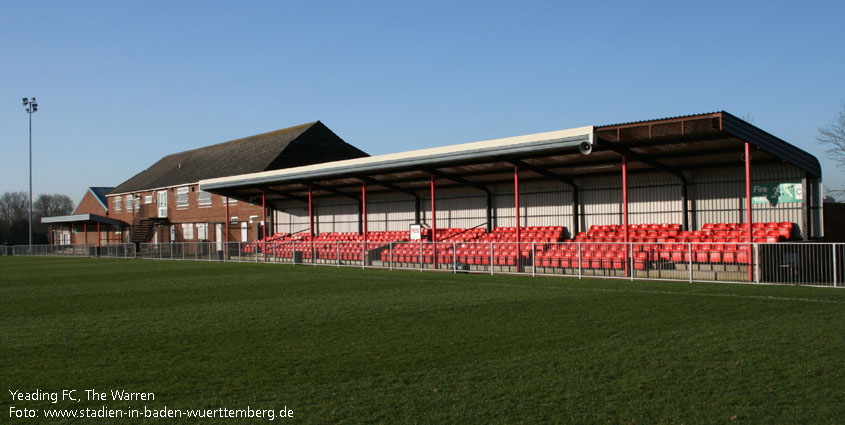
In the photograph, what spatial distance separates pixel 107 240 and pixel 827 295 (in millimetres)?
58666

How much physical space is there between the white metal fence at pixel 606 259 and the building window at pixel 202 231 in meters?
20.1

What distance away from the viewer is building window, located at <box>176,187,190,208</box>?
4962 centimetres

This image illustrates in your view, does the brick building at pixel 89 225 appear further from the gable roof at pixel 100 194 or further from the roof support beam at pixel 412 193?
the roof support beam at pixel 412 193

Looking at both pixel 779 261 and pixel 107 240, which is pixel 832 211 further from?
pixel 107 240

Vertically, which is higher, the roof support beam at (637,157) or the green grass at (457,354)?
the roof support beam at (637,157)

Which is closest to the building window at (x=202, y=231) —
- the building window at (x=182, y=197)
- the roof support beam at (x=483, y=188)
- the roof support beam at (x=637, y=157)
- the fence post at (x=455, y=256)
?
the building window at (x=182, y=197)

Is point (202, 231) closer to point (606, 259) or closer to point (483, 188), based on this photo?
point (483, 188)

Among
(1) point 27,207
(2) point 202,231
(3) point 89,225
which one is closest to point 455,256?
(2) point 202,231

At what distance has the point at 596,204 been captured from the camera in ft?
89.6

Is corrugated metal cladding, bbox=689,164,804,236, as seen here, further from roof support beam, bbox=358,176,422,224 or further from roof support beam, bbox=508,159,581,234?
roof support beam, bbox=358,176,422,224

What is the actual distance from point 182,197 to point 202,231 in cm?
387

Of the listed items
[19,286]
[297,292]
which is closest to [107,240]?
[19,286]

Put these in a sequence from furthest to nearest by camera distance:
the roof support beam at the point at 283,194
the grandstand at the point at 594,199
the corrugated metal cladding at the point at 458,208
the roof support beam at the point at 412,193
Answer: the roof support beam at the point at 283,194, the corrugated metal cladding at the point at 458,208, the roof support beam at the point at 412,193, the grandstand at the point at 594,199

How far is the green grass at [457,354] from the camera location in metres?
5.78
